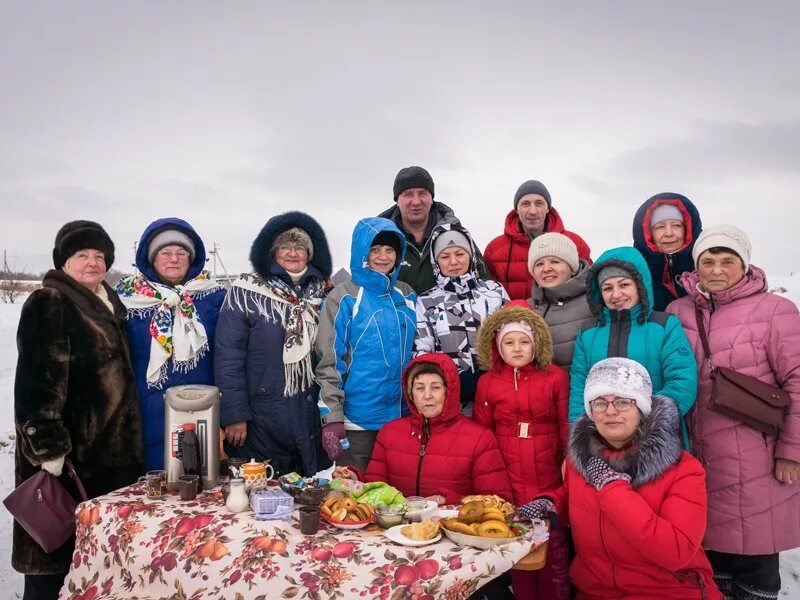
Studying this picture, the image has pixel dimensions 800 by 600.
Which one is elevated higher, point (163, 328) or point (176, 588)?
point (163, 328)

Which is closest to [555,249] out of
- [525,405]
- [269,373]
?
[525,405]

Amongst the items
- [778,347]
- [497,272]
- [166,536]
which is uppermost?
[497,272]

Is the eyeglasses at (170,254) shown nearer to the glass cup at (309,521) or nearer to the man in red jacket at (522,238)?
the glass cup at (309,521)

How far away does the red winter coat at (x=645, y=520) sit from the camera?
2.56m

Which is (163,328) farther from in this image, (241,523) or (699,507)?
(699,507)

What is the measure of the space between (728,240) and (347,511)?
2639mm

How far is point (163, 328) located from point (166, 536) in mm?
1580

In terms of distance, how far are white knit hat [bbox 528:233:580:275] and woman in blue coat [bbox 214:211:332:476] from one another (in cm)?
161

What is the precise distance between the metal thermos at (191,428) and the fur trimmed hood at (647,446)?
6.02ft

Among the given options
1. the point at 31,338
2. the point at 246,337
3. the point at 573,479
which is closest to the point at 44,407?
the point at 31,338

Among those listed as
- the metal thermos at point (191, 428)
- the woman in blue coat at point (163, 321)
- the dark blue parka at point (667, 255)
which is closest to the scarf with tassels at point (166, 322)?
the woman in blue coat at point (163, 321)

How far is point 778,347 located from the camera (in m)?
3.33

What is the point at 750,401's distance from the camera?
326 centimetres

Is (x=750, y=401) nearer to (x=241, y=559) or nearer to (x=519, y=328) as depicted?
(x=519, y=328)
